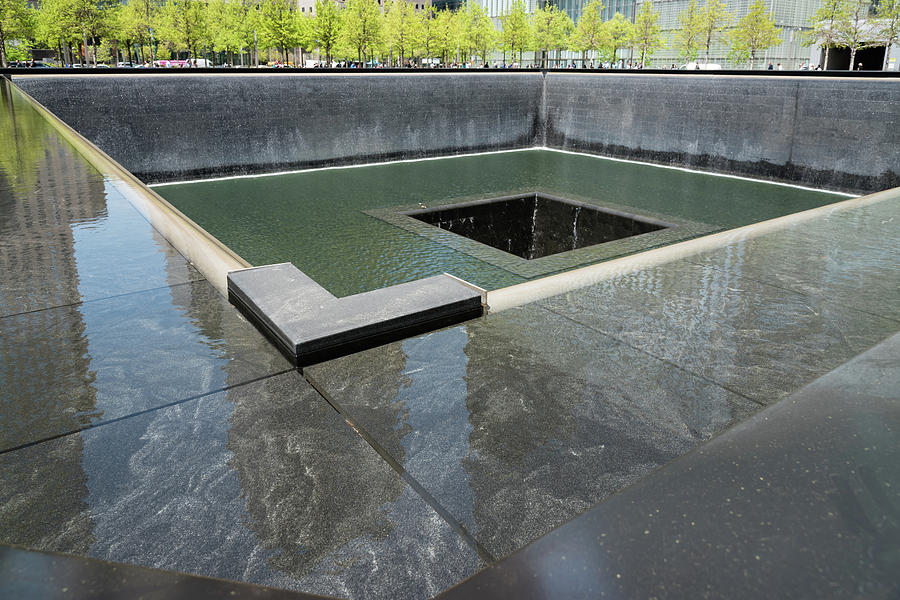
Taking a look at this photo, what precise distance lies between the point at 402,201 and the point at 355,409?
9413 mm

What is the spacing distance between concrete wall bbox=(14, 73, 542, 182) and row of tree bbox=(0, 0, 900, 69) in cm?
1830

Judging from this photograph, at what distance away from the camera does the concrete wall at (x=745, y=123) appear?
12047mm

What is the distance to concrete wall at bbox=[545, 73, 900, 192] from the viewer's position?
12.0 metres

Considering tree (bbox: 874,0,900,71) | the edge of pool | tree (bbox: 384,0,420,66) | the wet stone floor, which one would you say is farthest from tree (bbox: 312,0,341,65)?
the wet stone floor

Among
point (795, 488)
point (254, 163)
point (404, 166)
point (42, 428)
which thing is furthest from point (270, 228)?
point (795, 488)

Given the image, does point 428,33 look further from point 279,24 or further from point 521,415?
point 521,415

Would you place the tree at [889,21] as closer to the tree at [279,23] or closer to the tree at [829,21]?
the tree at [829,21]

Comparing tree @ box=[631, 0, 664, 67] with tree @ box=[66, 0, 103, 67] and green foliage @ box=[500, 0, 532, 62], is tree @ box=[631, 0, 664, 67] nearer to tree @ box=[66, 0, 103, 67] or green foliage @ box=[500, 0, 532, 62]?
green foliage @ box=[500, 0, 532, 62]

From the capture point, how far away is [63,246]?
3736 millimetres

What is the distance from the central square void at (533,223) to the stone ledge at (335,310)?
7438 millimetres

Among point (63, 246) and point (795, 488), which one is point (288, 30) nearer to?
point (63, 246)

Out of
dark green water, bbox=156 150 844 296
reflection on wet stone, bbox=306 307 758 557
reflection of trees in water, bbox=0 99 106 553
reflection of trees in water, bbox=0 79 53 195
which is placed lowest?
dark green water, bbox=156 150 844 296

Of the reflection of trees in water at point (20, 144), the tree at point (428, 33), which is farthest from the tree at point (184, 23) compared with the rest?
the reflection of trees in water at point (20, 144)

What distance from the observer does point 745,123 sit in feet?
45.7
